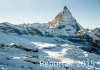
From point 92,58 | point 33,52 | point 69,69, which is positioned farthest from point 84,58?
point 69,69

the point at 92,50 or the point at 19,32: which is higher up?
the point at 19,32

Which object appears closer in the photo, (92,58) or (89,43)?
(92,58)

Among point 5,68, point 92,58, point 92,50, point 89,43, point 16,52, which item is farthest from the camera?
point 89,43

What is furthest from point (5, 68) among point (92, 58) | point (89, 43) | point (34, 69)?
point (89, 43)

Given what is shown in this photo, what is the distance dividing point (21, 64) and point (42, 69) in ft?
22.5

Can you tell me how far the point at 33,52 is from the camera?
11694 cm

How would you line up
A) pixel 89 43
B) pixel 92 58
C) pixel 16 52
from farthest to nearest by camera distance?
pixel 89 43 → pixel 92 58 → pixel 16 52

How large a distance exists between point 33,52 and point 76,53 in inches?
879

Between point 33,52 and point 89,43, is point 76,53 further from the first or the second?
point 89,43

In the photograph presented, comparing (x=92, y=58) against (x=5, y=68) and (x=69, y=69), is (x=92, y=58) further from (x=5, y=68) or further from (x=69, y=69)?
(x=5, y=68)

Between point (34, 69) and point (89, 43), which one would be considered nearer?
point (34, 69)

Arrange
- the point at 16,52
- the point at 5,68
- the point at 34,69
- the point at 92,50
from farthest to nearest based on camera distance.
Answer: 1. the point at 92,50
2. the point at 16,52
3. the point at 34,69
4. the point at 5,68

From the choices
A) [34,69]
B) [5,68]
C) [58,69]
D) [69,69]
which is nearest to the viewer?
[5,68]

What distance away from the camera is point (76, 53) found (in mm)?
122188
